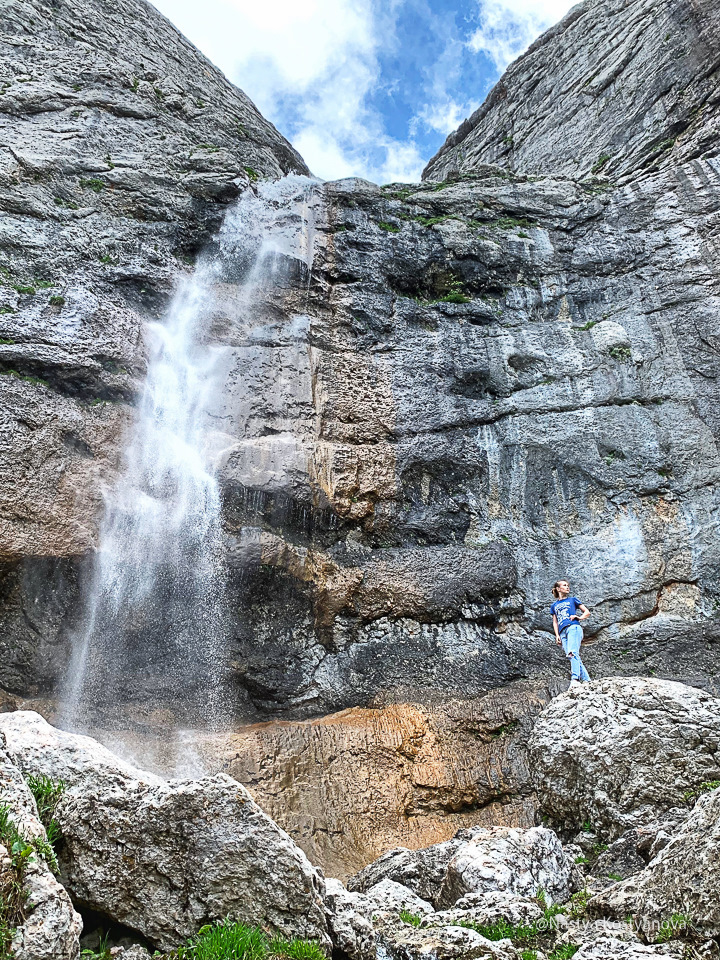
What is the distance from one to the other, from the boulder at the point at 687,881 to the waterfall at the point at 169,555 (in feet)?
23.7

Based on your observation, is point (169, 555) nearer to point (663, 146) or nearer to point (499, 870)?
point (499, 870)

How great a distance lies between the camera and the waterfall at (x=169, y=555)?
11.4 meters

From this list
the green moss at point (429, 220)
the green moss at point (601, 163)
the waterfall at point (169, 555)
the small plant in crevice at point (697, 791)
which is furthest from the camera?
the green moss at point (601, 163)

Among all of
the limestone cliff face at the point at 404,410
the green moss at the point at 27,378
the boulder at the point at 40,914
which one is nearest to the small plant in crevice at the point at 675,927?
the boulder at the point at 40,914

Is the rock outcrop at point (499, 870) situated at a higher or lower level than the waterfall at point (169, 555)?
lower

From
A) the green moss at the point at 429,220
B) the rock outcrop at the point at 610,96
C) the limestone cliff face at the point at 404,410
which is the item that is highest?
the rock outcrop at the point at 610,96

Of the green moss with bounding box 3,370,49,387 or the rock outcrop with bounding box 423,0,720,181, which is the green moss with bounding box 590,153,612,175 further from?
the green moss with bounding box 3,370,49,387

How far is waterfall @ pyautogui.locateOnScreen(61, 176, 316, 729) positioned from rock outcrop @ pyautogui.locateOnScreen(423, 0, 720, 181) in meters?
9.81

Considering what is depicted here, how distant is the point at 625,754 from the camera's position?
755 centimetres

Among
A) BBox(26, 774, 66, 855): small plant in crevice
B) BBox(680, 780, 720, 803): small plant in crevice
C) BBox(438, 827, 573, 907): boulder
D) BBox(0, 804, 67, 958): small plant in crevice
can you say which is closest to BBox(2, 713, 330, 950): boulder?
BBox(26, 774, 66, 855): small plant in crevice

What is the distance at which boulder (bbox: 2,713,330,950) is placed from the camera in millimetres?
4871

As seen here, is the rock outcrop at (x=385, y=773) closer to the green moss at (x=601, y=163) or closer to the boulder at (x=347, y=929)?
the boulder at (x=347, y=929)

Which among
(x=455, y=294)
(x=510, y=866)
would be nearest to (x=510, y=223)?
(x=455, y=294)

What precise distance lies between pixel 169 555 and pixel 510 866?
7.39m
